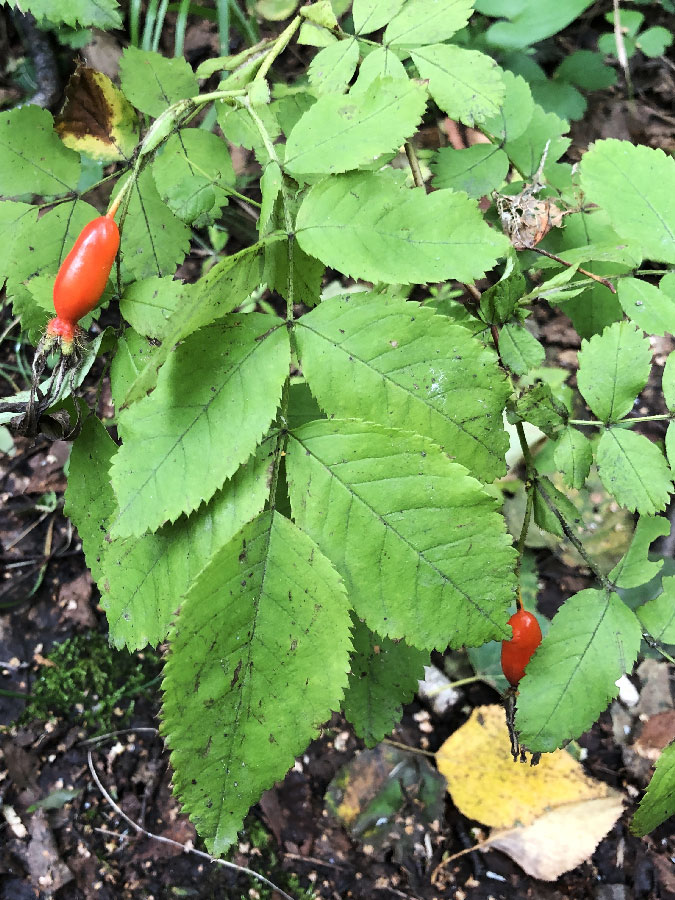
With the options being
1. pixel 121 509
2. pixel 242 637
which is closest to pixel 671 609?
pixel 242 637

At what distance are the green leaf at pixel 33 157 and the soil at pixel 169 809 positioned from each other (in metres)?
1.29

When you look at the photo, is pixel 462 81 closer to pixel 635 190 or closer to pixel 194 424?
pixel 635 190

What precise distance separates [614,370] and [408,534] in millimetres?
508

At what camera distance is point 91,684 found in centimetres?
188

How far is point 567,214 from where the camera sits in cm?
123

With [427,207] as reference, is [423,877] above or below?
below

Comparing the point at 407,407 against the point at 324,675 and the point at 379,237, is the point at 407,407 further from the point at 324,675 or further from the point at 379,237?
the point at 324,675

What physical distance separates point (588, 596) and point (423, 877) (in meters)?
1.10

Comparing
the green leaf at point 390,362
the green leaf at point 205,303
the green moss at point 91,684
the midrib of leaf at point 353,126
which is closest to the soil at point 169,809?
the green moss at point 91,684

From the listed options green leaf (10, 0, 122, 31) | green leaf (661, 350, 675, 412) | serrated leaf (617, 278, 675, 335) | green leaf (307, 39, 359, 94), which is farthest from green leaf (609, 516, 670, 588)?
green leaf (10, 0, 122, 31)

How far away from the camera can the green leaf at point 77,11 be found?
1012 mm

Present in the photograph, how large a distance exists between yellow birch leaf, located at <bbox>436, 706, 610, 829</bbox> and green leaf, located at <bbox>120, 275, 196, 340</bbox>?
142 centimetres

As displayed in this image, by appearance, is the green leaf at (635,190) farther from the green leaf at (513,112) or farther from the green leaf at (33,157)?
the green leaf at (33,157)

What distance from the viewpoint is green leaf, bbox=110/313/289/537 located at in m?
0.73
